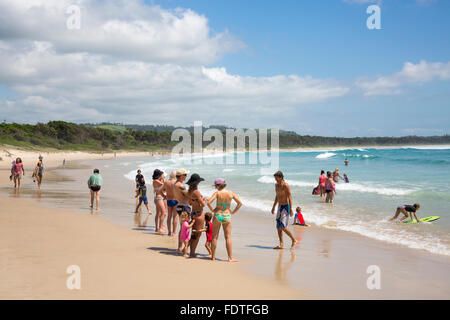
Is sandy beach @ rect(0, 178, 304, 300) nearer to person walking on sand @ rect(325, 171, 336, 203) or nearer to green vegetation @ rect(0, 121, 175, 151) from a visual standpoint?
person walking on sand @ rect(325, 171, 336, 203)

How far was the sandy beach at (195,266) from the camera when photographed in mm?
5031

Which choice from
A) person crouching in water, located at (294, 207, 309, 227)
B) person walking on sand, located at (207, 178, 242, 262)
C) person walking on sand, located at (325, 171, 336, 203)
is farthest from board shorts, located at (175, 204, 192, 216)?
person walking on sand, located at (325, 171, 336, 203)

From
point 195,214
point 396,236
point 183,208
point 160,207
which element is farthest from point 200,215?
point 396,236

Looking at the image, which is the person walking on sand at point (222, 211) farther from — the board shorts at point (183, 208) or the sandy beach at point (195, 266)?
the board shorts at point (183, 208)

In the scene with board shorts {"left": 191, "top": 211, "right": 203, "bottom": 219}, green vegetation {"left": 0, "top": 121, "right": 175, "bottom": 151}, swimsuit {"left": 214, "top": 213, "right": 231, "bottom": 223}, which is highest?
green vegetation {"left": 0, "top": 121, "right": 175, "bottom": 151}

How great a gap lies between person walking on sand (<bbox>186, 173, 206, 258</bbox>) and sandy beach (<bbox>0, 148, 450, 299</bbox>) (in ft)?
1.38

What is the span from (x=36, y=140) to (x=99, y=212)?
65.9 meters

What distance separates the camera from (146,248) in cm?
746

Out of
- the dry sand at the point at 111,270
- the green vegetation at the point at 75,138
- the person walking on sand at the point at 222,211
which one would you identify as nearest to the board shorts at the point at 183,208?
the person walking on sand at the point at 222,211

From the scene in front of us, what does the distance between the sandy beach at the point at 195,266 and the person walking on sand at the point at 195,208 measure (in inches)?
16.6

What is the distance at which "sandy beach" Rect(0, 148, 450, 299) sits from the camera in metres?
5.03
